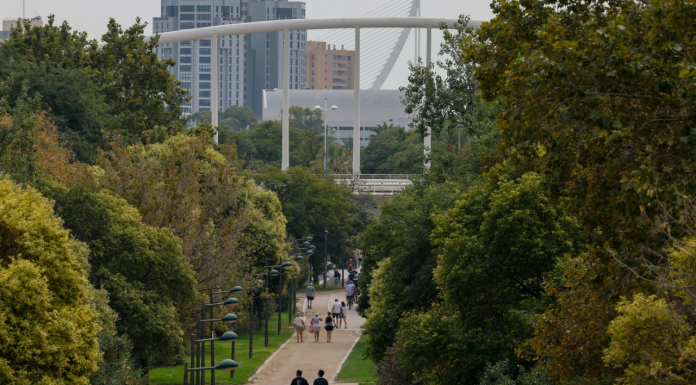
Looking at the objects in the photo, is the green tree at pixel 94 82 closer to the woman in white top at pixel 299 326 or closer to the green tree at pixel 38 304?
the woman in white top at pixel 299 326

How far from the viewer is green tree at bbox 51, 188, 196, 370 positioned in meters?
20.2

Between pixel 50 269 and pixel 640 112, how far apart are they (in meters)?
8.35

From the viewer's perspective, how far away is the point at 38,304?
13.1 meters

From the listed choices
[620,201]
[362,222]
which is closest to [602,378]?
[620,201]

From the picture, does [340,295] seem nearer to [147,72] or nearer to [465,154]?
[147,72]

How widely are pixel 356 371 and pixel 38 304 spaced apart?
15.6m

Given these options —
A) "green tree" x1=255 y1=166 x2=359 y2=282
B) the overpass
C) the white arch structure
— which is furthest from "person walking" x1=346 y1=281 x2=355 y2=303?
the white arch structure

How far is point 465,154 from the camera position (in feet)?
82.7

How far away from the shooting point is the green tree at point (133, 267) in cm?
2020

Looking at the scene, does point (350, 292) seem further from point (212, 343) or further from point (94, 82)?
point (212, 343)

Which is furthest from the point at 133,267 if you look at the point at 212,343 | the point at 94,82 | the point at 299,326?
the point at 94,82

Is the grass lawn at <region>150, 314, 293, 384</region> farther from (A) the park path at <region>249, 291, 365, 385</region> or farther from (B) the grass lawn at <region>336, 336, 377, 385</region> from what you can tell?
(B) the grass lawn at <region>336, 336, 377, 385</region>

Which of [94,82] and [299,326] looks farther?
[94,82]

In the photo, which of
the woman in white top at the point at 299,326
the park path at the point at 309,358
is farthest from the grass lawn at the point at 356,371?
the woman in white top at the point at 299,326
